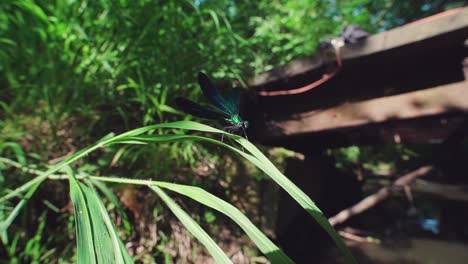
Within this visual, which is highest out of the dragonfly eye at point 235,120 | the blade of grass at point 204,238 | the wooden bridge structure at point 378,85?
the wooden bridge structure at point 378,85

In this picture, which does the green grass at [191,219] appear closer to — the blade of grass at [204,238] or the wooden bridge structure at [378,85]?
the blade of grass at [204,238]

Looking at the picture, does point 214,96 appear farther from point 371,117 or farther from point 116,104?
point 116,104

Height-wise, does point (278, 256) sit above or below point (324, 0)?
below

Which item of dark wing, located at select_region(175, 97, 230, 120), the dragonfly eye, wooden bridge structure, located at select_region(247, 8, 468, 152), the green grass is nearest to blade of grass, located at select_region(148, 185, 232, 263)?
the green grass

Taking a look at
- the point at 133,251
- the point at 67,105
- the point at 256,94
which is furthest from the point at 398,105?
the point at 67,105

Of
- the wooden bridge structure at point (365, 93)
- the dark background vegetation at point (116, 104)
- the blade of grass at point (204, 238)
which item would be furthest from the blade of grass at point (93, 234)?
the wooden bridge structure at point (365, 93)

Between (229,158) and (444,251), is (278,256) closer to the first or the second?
(229,158)
